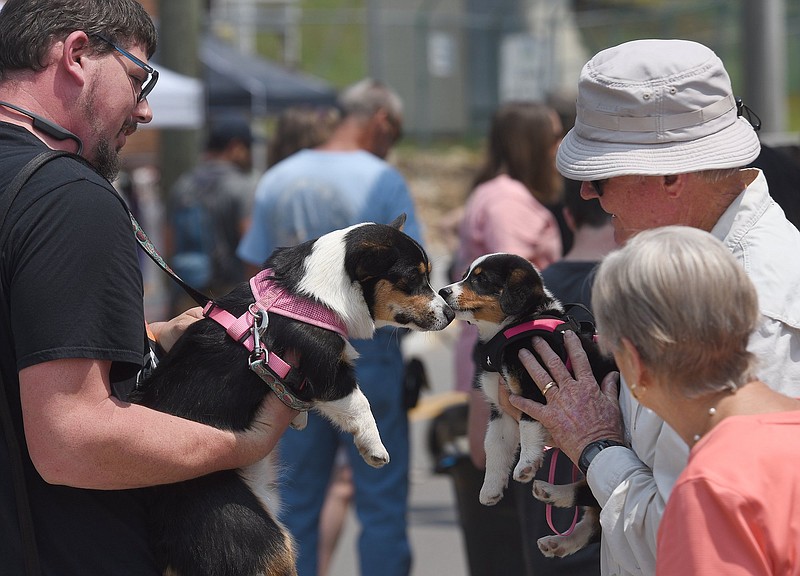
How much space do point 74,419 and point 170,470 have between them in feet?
0.83

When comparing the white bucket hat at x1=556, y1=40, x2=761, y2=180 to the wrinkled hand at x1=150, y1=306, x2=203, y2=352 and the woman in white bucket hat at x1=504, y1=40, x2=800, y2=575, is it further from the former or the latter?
the wrinkled hand at x1=150, y1=306, x2=203, y2=352

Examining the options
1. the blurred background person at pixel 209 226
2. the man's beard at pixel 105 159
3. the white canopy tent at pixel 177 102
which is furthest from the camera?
the white canopy tent at pixel 177 102

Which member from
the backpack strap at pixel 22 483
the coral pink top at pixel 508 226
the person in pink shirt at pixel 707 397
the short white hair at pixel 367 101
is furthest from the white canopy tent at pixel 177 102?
the person in pink shirt at pixel 707 397

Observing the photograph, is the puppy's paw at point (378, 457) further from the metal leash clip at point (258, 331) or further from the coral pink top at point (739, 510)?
the coral pink top at point (739, 510)

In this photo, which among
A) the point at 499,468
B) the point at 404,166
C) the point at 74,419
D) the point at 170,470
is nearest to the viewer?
the point at 74,419

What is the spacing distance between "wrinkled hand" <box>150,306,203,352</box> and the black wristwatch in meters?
1.07

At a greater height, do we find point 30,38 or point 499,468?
point 30,38

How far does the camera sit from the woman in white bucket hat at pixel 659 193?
7.07 ft

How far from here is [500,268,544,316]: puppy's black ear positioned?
9.13ft

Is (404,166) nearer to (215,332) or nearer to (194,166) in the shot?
(194,166)

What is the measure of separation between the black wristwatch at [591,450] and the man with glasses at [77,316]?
2.51ft

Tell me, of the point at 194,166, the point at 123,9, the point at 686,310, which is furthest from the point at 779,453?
the point at 194,166

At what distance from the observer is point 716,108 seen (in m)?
2.30

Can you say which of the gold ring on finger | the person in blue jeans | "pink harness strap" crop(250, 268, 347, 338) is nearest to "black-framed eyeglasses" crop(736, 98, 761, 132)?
the gold ring on finger
